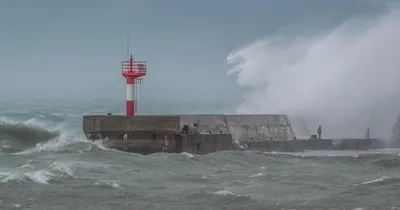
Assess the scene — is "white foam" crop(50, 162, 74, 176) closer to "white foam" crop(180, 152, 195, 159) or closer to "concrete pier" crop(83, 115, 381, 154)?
"concrete pier" crop(83, 115, 381, 154)

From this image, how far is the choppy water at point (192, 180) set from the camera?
12.5 metres

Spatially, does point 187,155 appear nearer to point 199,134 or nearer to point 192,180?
point 199,134

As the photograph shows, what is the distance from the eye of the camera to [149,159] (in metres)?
19.6

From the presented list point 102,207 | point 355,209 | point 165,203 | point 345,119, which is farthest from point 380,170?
point 345,119

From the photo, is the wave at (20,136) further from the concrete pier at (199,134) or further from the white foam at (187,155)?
the white foam at (187,155)

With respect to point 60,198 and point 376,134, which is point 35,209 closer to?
point 60,198

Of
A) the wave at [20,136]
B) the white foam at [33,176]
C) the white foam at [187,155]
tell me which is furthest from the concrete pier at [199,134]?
the white foam at [33,176]

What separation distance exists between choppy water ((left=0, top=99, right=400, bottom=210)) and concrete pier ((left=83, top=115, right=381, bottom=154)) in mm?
779

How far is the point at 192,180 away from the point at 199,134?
258 inches

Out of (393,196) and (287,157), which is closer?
(393,196)

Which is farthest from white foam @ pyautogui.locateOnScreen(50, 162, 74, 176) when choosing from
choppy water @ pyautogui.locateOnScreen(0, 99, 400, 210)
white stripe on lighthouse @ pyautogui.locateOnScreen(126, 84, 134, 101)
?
white stripe on lighthouse @ pyautogui.locateOnScreen(126, 84, 134, 101)

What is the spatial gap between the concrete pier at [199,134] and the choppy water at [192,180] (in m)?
0.78

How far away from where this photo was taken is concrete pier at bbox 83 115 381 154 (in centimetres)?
2150

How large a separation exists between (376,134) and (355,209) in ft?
57.4
